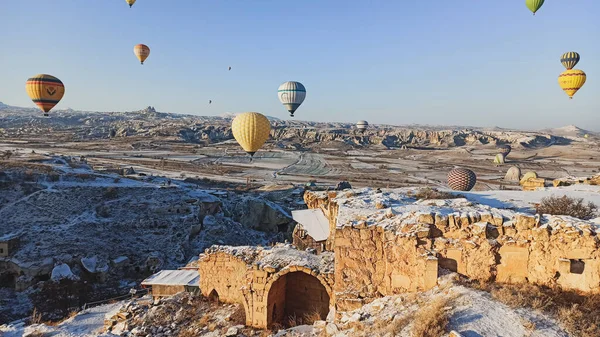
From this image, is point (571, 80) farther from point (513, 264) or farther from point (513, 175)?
point (513, 264)

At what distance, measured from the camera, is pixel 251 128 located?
1967 cm

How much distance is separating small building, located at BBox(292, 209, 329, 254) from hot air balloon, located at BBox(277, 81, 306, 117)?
18140mm

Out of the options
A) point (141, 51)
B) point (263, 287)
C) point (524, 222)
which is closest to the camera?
point (524, 222)

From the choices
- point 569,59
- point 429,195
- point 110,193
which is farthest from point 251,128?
point 569,59

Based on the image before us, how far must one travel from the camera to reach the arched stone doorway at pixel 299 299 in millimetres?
8914

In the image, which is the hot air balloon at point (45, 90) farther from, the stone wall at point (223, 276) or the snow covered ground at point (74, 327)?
the stone wall at point (223, 276)

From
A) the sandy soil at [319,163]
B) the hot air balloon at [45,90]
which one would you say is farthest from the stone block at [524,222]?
the hot air balloon at [45,90]

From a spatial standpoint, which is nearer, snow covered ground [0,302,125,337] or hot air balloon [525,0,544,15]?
snow covered ground [0,302,125,337]

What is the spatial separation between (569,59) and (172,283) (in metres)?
33.7

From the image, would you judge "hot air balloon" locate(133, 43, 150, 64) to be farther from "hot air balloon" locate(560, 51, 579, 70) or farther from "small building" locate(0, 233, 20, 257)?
"hot air balloon" locate(560, 51, 579, 70)

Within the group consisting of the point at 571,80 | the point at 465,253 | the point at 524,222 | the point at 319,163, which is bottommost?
the point at 319,163

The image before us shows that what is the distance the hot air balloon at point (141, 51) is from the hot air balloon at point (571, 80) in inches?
1442

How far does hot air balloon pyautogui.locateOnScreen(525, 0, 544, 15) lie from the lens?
25.1m

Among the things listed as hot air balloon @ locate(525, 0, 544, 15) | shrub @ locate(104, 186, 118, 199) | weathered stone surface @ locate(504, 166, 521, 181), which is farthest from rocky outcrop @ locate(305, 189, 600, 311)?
weathered stone surface @ locate(504, 166, 521, 181)
